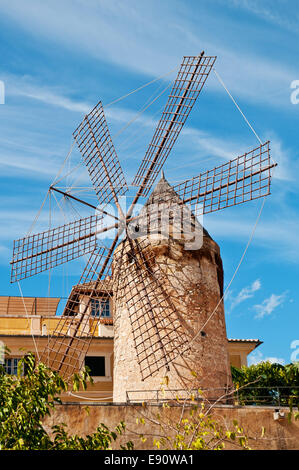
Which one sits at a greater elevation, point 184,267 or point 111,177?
point 111,177

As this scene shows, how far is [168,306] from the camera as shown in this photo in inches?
584

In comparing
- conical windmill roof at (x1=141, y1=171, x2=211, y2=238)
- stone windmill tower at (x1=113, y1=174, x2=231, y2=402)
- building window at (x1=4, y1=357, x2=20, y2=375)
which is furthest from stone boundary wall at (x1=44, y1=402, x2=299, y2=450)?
building window at (x1=4, y1=357, x2=20, y2=375)

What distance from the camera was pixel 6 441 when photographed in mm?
8148

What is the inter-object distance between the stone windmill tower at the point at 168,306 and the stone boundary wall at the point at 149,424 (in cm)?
106

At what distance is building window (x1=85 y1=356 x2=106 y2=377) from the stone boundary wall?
760 cm

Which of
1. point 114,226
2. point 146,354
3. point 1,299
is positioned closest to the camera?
point 146,354

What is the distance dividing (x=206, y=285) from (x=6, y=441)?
7.86 meters

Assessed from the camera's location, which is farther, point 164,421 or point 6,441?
point 164,421

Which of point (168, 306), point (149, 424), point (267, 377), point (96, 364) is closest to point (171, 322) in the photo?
point (168, 306)

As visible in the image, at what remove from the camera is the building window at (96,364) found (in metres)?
20.2
